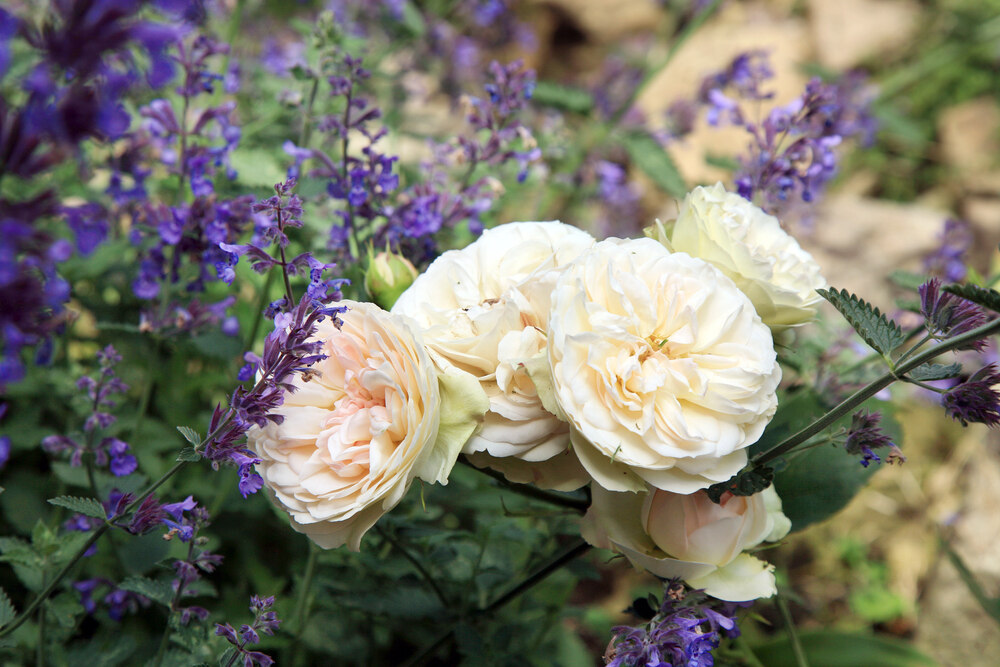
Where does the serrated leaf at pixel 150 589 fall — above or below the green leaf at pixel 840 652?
above

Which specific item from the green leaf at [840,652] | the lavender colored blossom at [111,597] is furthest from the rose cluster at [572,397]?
the green leaf at [840,652]

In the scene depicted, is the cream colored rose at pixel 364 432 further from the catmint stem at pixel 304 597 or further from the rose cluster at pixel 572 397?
the catmint stem at pixel 304 597

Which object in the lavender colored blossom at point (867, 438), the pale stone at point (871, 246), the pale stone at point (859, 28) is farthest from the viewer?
the pale stone at point (859, 28)

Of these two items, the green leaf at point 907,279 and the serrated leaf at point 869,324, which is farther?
the green leaf at point 907,279

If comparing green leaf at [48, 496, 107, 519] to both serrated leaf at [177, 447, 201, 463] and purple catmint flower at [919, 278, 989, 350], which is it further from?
purple catmint flower at [919, 278, 989, 350]

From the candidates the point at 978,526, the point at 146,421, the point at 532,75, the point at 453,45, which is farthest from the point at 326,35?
A: the point at 978,526

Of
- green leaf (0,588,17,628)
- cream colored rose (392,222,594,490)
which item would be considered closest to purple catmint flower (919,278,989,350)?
cream colored rose (392,222,594,490)
